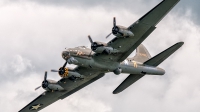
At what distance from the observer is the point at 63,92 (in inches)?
2581

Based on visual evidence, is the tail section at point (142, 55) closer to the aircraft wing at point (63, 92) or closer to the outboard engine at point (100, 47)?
the aircraft wing at point (63, 92)

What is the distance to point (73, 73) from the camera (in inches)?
2366

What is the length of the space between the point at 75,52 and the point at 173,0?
38.5 ft

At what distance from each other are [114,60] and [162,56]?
6345 millimetres

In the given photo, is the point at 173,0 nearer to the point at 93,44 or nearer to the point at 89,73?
the point at 93,44

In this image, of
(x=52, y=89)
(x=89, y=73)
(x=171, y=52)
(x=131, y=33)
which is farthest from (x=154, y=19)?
(x=52, y=89)

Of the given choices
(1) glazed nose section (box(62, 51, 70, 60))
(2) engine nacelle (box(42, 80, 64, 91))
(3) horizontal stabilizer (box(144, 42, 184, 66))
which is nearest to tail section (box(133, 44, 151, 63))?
(3) horizontal stabilizer (box(144, 42, 184, 66))

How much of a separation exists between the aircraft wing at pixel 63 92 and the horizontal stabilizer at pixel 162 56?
6.15m

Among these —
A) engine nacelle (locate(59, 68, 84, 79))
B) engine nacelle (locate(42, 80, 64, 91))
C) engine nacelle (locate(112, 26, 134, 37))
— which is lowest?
engine nacelle (locate(42, 80, 64, 91))

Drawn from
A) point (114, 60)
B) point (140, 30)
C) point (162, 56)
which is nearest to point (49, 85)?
point (114, 60)

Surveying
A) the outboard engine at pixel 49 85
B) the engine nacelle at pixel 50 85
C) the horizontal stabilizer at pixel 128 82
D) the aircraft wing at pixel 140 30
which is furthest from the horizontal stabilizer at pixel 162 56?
the outboard engine at pixel 49 85

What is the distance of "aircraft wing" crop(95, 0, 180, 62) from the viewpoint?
176ft

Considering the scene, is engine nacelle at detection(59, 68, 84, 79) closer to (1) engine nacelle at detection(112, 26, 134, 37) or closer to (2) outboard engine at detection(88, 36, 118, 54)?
(2) outboard engine at detection(88, 36, 118, 54)

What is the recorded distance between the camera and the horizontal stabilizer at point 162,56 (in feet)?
193
